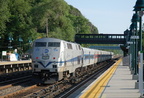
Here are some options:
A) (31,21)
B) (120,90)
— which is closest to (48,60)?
(120,90)

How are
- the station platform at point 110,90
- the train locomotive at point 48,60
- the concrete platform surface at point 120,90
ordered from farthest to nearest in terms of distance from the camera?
the train locomotive at point 48,60
the concrete platform surface at point 120,90
the station platform at point 110,90

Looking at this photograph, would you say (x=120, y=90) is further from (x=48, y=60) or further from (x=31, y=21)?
(x=31, y=21)

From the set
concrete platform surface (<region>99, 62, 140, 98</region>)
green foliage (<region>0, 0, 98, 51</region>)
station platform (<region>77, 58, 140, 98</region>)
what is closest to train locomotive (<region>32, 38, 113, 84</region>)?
station platform (<region>77, 58, 140, 98</region>)

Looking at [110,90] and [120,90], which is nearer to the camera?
[110,90]

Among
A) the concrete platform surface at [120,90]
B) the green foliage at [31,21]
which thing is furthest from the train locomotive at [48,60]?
the green foliage at [31,21]

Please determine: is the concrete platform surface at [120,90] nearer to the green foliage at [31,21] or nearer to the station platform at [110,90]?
the station platform at [110,90]

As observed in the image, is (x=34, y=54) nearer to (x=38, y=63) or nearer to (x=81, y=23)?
(x=38, y=63)

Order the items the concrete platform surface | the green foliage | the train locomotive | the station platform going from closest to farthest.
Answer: the station platform, the concrete platform surface, the train locomotive, the green foliage

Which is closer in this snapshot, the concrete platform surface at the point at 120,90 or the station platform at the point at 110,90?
the station platform at the point at 110,90

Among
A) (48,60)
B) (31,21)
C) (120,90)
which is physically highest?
(31,21)

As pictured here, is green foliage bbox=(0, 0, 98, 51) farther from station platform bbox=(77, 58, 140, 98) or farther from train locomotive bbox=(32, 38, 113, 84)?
station platform bbox=(77, 58, 140, 98)

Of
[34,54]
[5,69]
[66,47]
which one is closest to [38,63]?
[34,54]

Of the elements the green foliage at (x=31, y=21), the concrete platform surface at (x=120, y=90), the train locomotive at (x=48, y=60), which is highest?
the green foliage at (x=31, y=21)

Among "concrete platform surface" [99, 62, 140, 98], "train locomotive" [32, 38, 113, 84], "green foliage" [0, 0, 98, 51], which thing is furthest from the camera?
"green foliage" [0, 0, 98, 51]
